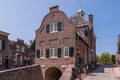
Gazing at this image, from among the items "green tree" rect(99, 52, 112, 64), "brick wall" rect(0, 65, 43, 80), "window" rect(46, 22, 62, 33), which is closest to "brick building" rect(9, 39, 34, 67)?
"window" rect(46, 22, 62, 33)

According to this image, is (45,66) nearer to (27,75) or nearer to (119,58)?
(27,75)

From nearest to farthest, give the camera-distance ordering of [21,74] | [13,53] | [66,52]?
[21,74], [66,52], [13,53]

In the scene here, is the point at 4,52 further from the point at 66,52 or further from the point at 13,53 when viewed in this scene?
the point at 66,52

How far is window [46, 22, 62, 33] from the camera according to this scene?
24.7 metres

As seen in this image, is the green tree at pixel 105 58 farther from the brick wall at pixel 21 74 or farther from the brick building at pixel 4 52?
the brick wall at pixel 21 74

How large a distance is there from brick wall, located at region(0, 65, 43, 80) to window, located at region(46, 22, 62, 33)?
257 inches

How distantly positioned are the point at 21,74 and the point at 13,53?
72.6 feet

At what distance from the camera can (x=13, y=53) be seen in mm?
39438

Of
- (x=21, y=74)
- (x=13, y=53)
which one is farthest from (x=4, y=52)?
→ (x=21, y=74)

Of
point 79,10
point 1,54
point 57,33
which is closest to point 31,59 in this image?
point 1,54

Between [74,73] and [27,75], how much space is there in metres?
5.55

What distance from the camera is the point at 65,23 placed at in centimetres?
2409

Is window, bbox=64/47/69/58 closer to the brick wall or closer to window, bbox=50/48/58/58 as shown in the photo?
window, bbox=50/48/58/58

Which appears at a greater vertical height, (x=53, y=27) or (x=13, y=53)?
(x=53, y=27)
